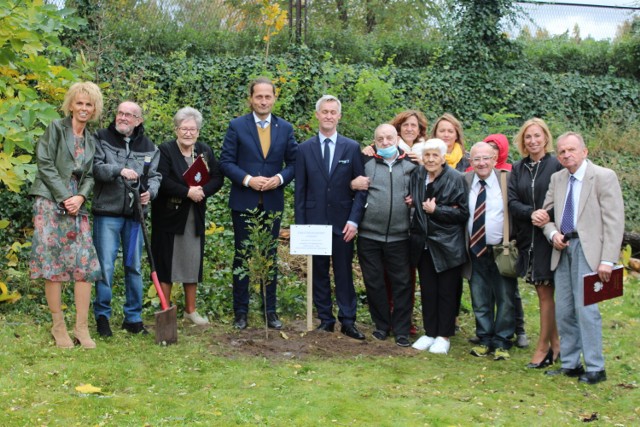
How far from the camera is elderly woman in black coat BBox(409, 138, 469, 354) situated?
6.75 m

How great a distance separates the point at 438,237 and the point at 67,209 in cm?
307

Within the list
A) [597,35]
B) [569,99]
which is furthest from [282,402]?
[597,35]

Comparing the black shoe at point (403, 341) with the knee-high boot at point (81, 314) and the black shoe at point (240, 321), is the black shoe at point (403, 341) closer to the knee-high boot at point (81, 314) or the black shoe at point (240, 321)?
the black shoe at point (240, 321)

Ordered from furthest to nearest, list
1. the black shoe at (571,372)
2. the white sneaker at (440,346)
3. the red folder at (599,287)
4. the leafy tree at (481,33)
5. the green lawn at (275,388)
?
the leafy tree at (481,33) < the white sneaker at (440,346) < the black shoe at (571,372) < the red folder at (599,287) < the green lawn at (275,388)

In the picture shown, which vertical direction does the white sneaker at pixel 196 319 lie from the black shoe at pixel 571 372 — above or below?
above

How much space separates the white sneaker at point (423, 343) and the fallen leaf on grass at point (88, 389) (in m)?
2.81

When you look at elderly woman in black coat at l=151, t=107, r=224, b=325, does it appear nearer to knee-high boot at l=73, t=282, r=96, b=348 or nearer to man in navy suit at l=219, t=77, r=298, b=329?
man in navy suit at l=219, t=77, r=298, b=329

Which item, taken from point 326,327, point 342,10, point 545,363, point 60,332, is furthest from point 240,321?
point 342,10

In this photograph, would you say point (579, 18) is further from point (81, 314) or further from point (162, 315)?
point (81, 314)

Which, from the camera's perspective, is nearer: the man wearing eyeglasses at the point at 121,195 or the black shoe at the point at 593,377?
the black shoe at the point at 593,377

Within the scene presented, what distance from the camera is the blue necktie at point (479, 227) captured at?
6695mm

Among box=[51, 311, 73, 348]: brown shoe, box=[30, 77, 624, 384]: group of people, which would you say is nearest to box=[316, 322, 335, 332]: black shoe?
box=[30, 77, 624, 384]: group of people

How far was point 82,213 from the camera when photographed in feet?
20.5

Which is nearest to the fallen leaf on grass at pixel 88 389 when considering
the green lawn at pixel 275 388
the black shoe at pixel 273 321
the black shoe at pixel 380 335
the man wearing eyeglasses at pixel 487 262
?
the green lawn at pixel 275 388
